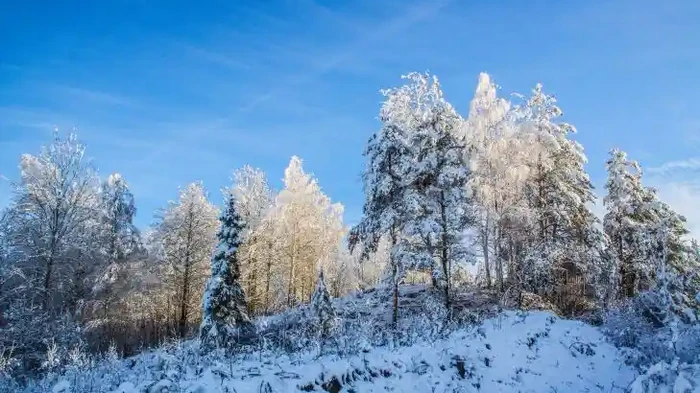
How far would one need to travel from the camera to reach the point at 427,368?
9633 millimetres

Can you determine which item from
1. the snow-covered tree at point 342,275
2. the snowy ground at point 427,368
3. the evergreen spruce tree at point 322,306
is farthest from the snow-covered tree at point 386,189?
the snow-covered tree at point 342,275

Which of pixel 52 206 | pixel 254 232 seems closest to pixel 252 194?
pixel 254 232

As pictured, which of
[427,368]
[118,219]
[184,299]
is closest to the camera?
[427,368]

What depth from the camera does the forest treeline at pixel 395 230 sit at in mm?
20453

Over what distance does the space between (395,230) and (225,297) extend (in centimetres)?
806

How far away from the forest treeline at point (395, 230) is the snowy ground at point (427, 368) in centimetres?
307

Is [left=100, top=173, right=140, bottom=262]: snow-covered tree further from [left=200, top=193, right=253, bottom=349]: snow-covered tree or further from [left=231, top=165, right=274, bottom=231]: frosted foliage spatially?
[left=200, top=193, right=253, bottom=349]: snow-covered tree

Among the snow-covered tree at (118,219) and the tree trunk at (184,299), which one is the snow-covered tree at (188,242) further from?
the snow-covered tree at (118,219)

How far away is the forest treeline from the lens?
67.1 feet

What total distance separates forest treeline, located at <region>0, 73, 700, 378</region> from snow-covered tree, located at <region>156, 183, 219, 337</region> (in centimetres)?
9

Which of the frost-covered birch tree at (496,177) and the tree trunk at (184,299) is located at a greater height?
the frost-covered birch tree at (496,177)

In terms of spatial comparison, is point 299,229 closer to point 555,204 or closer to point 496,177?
point 496,177

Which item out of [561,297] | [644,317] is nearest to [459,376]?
[644,317]


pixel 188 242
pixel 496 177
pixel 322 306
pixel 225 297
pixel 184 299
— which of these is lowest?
pixel 184 299
